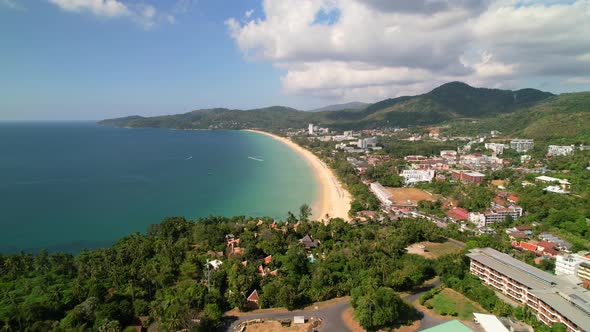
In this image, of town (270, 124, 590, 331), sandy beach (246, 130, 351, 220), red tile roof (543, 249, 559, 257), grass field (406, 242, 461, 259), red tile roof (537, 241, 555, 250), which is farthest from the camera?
sandy beach (246, 130, 351, 220)

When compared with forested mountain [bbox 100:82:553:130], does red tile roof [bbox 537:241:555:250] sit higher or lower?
lower

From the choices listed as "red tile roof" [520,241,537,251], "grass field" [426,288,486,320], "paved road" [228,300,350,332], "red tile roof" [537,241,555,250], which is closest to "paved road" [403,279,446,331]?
"grass field" [426,288,486,320]

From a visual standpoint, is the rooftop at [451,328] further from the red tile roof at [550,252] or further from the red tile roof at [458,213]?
the red tile roof at [458,213]

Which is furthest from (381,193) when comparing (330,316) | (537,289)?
(330,316)

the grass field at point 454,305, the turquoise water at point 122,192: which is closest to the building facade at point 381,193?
the turquoise water at point 122,192

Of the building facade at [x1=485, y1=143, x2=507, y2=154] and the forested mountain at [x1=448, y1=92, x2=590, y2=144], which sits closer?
the forested mountain at [x1=448, y1=92, x2=590, y2=144]

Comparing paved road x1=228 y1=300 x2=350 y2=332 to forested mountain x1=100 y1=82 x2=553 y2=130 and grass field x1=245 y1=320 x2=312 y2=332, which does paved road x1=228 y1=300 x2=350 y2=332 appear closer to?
grass field x1=245 y1=320 x2=312 y2=332
